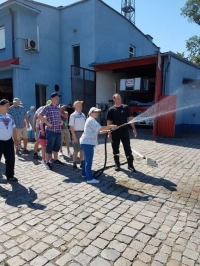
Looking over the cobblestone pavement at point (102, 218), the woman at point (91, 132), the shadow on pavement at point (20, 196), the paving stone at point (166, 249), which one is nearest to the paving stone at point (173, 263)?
the cobblestone pavement at point (102, 218)

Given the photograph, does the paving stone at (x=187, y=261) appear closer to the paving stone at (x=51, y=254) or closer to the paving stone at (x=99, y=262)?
the paving stone at (x=99, y=262)

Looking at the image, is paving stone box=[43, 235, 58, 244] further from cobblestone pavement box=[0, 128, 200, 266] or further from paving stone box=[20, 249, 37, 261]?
paving stone box=[20, 249, 37, 261]

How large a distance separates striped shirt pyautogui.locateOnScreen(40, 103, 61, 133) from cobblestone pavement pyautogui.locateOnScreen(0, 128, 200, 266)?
3.64 ft

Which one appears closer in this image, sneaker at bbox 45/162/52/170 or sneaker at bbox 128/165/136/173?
sneaker at bbox 128/165/136/173

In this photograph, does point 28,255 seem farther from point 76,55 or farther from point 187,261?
point 76,55

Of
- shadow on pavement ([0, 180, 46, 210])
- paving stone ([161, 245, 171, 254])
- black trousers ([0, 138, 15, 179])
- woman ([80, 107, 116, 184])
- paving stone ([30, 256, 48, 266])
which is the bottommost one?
paving stone ([161, 245, 171, 254])

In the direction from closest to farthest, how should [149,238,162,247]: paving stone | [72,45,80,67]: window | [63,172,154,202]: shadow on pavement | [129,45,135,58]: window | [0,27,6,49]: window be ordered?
[149,238,162,247]: paving stone → [63,172,154,202]: shadow on pavement → [0,27,6,49]: window → [72,45,80,67]: window → [129,45,135,58]: window

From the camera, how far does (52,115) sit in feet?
18.3

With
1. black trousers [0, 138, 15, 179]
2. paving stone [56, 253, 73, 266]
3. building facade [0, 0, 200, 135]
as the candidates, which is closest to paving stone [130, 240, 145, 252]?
paving stone [56, 253, 73, 266]

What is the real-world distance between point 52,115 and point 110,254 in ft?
12.3

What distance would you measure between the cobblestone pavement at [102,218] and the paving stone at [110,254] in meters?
0.01

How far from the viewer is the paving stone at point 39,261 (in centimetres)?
241

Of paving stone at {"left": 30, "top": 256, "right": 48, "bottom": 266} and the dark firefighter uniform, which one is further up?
the dark firefighter uniform

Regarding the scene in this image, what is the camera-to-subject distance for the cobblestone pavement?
257 cm
